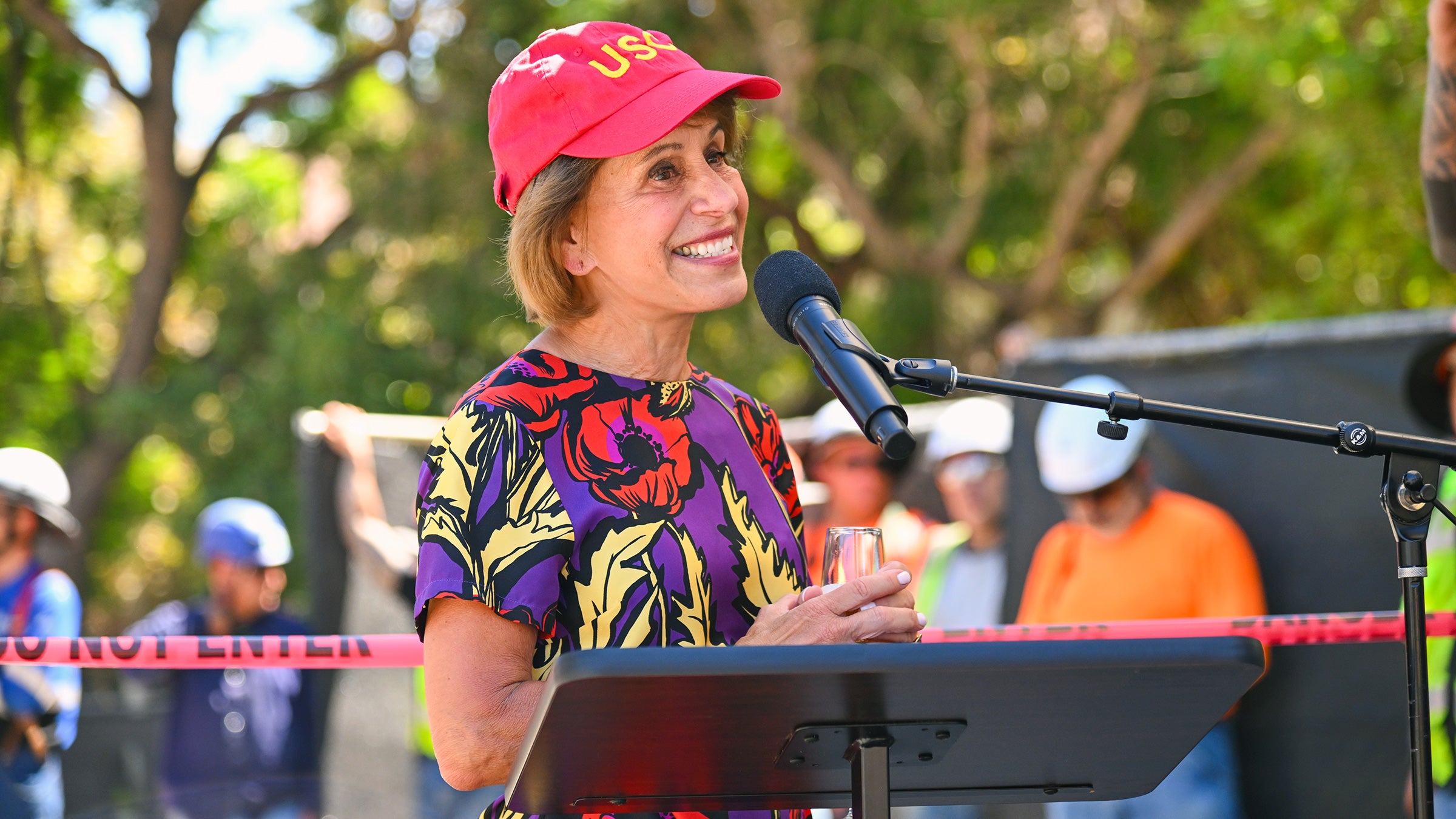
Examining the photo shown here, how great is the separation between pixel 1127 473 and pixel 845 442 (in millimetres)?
2102

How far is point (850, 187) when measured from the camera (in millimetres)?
12805

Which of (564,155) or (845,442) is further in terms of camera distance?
(845,442)

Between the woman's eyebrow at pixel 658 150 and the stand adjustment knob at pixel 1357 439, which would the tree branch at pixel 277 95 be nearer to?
the woman's eyebrow at pixel 658 150

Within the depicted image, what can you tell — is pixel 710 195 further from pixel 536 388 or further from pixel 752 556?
pixel 752 556

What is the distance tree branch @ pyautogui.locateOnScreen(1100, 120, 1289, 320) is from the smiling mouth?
10.5 m

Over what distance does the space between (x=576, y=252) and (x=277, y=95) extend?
1442 centimetres

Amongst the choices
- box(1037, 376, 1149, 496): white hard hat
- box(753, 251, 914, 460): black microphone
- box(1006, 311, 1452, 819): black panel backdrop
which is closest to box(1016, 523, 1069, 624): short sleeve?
box(1037, 376, 1149, 496): white hard hat

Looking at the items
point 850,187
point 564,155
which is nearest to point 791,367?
point 850,187

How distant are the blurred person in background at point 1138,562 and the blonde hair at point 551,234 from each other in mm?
3280

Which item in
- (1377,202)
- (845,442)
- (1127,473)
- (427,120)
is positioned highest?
(427,120)

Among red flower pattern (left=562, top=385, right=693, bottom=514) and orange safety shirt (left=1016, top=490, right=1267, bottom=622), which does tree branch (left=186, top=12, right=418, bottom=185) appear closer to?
orange safety shirt (left=1016, top=490, right=1267, bottom=622)

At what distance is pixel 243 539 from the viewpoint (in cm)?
725

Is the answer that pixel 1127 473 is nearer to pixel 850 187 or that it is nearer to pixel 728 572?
pixel 728 572

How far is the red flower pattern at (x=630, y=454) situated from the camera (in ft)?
6.26
